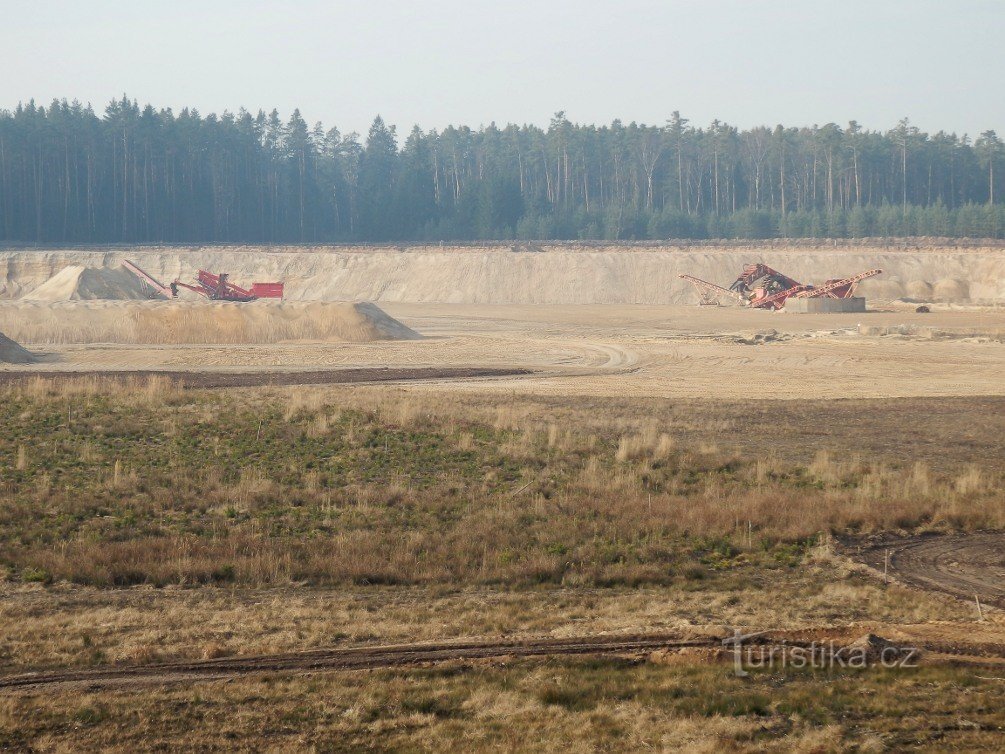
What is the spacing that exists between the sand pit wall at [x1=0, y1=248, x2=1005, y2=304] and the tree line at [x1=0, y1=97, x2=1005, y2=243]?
13540mm

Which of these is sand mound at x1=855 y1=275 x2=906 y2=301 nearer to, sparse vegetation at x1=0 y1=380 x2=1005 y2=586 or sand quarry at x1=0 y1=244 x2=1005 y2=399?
sand quarry at x1=0 y1=244 x2=1005 y2=399

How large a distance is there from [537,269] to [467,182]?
117ft

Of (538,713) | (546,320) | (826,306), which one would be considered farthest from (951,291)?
(538,713)

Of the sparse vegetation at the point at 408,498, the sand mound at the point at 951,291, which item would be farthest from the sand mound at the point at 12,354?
the sand mound at the point at 951,291

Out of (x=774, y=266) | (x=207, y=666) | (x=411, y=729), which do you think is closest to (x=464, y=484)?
(x=207, y=666)

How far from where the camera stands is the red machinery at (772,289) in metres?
72.1

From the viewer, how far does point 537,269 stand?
94.8 metres

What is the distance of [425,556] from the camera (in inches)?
652

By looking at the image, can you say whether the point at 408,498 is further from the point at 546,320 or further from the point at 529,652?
the point at 546,320

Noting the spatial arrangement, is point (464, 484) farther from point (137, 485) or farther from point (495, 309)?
point (495, 309)

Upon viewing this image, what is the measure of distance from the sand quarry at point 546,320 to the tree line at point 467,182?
43.9 feet

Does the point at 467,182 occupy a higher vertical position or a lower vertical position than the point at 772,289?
higher

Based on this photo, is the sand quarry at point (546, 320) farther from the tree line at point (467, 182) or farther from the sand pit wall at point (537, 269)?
the tree line at point (467, 182)

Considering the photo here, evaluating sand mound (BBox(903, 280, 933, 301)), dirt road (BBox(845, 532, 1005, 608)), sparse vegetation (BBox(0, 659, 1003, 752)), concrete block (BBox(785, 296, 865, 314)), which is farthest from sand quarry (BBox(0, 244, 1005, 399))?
sparse vegetation (BBox(0, 659, 1003, 752))
